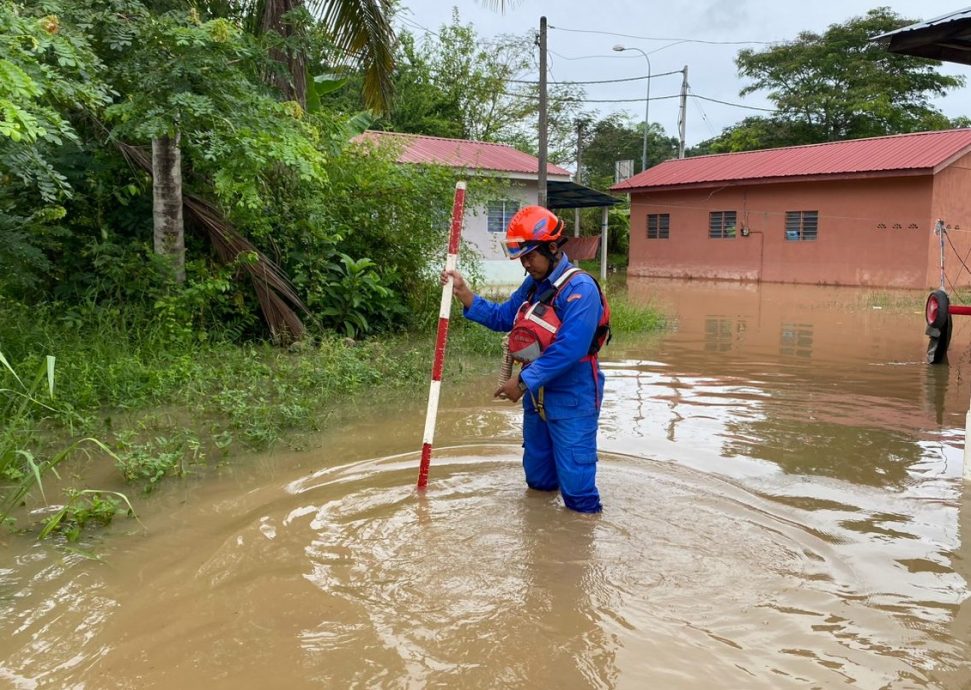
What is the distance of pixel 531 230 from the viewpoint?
14.7 ft

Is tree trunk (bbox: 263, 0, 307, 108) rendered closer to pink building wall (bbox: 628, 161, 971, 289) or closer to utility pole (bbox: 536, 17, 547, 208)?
utility pole (bbox: 536, 17, 547, 208)

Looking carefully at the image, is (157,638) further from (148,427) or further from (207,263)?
(207,263)

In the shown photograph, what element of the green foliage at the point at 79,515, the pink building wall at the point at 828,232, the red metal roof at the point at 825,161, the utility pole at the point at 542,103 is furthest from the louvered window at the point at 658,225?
the green foliage at the point at 79,515

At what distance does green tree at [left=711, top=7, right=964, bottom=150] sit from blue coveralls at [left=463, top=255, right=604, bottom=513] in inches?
1199

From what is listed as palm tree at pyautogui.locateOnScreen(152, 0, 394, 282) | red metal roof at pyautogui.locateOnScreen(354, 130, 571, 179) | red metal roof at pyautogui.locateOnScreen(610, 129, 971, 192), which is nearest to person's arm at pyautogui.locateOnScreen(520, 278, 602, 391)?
palm tree at pyautogui.locateOnScreen(152, 0, 394, 282)

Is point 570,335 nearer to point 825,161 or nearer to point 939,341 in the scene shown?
point 939,341

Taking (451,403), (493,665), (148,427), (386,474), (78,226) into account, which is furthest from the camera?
(78,226)

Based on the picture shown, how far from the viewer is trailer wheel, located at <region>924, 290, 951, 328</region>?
9.80 metres

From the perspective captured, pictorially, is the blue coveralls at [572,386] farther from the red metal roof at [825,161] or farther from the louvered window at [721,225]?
the louvered window at [721,225]

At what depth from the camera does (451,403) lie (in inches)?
310

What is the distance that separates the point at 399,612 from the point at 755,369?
7505 mm

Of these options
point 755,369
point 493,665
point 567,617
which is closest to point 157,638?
point 493,665

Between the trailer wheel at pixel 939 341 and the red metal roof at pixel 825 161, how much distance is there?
12.5 meters

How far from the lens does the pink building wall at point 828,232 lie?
71.1ft
